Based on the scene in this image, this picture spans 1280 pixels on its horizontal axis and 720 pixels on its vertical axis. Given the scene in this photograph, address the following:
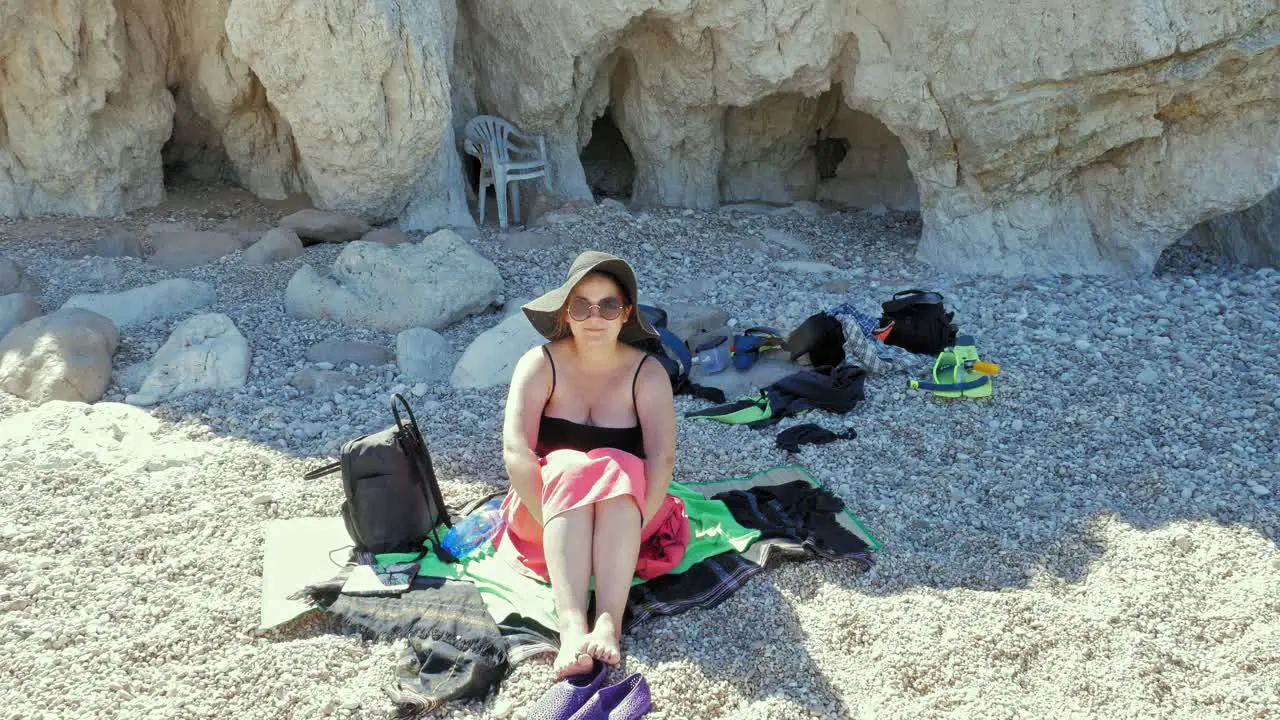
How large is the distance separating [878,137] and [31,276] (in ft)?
26.5

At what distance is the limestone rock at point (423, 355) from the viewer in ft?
18.1

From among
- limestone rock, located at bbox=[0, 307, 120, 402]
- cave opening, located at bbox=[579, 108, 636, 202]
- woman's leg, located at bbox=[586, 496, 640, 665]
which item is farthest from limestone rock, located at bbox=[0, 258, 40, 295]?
cave opening, located at bbox=[579, 108, 636, 202]

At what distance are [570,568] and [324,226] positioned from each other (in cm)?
541

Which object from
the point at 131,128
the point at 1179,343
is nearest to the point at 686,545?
the point at 1179,343

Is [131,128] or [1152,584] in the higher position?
[131,128]

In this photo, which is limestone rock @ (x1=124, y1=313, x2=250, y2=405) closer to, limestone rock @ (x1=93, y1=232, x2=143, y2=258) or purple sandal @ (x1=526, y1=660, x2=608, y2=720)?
Result: limestone rock @ (x1=93, y1=232, x2=143, y2=258)

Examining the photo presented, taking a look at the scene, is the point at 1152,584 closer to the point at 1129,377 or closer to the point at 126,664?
the point at 1129,377

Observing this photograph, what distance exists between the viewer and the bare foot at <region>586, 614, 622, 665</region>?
8.97ft

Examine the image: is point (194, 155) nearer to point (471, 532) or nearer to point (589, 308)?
point (471, 532)

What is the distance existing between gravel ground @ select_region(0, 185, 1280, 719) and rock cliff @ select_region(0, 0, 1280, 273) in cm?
137

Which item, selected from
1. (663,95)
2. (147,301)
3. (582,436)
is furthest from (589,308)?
(663,95)

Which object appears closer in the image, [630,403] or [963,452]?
[630,403]

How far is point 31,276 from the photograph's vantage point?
6512mm

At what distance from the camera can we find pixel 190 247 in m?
7.09
